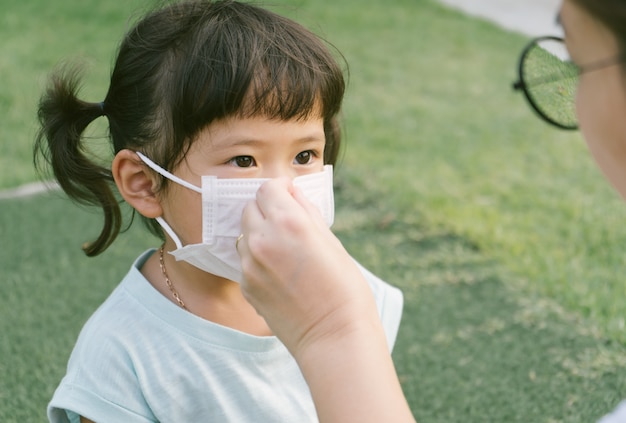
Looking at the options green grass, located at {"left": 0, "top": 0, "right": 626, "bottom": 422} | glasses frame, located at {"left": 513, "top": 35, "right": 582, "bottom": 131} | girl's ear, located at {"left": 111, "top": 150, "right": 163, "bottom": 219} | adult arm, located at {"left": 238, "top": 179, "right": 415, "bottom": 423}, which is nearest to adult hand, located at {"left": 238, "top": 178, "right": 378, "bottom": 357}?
adult arm, located at {"left": 238, "top": 179, "right": 415, "bottom": 423}

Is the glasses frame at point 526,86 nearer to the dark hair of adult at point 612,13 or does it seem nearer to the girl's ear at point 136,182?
the dark hair of adult at point 612,13

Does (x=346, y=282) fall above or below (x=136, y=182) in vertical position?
above

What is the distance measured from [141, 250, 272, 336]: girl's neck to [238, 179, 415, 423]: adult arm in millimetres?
646

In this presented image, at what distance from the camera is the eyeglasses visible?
1668 mm

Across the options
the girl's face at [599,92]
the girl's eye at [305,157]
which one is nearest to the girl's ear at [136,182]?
the girl's eye at [305,157]

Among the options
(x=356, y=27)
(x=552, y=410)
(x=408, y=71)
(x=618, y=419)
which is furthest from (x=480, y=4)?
(x=618, y=419)

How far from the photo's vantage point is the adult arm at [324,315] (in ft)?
4.40

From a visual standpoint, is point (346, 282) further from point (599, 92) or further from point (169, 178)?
point (169, 178)

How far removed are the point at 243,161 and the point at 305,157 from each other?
16cm

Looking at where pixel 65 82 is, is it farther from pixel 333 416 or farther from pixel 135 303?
pixel 333 416

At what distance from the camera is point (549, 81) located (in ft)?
5.53

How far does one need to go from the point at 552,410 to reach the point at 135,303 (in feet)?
4.40

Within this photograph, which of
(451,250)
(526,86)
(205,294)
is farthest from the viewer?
(451,250)

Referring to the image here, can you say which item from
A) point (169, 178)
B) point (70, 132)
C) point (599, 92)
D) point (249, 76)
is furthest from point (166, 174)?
point (599, 92)
